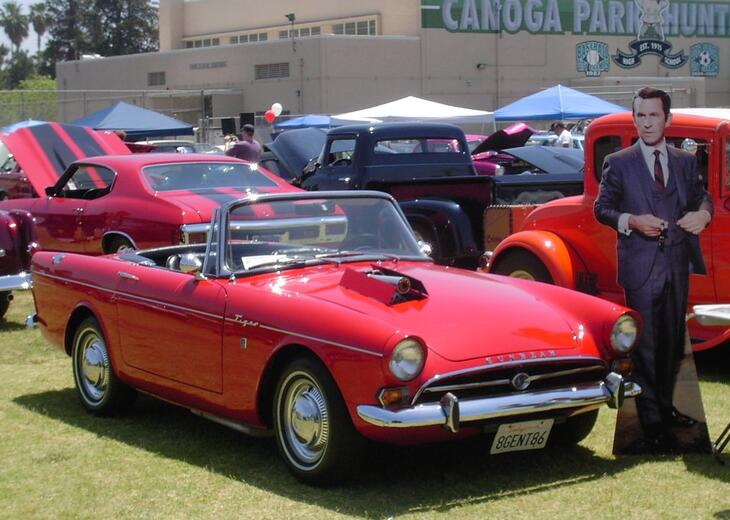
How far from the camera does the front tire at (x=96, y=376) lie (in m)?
7.09

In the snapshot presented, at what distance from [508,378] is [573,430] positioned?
1.02 meters

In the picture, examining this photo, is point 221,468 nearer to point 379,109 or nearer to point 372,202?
point 372,202

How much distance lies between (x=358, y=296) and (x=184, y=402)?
1.34 metres

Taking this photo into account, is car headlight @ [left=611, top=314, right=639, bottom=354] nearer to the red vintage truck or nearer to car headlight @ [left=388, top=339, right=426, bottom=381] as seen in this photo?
car headlight @ [left=388, top=339, right=426, bottom=381]

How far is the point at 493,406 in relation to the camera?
5.21m

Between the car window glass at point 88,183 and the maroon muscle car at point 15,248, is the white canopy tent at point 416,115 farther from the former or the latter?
the maroon muscle car at point 15,248

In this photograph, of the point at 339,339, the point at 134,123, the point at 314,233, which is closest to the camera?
the point at 339,339

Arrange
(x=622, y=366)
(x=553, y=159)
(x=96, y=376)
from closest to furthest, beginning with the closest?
(x=622, y=366) → (x=96, y=376) → (x=553, y=159)

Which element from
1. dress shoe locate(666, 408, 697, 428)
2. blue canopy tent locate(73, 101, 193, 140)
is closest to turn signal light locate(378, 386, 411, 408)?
dress shoe locate(666, 408, 697, 428)

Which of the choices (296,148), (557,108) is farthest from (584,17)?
(296,148)

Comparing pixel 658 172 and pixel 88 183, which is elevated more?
pixel 658 172

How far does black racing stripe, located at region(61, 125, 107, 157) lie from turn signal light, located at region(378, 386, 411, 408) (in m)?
10.6

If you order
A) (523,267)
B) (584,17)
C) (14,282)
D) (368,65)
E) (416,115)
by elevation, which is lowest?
(14,282)

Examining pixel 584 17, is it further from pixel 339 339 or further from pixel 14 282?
pixel 339 339
